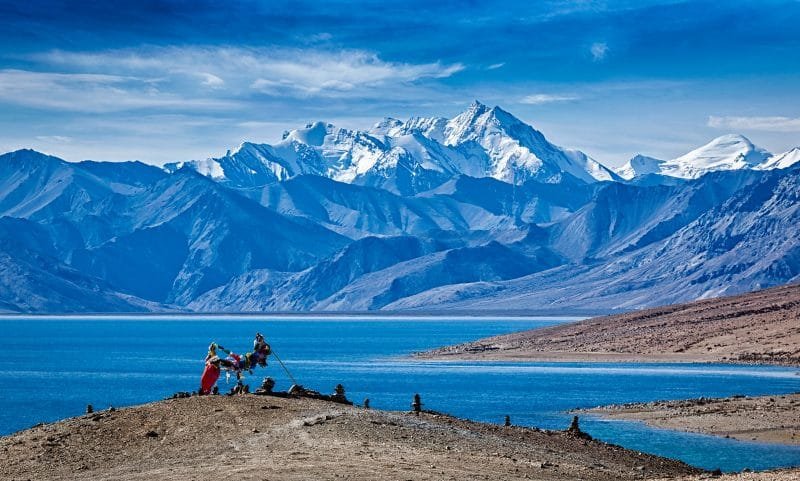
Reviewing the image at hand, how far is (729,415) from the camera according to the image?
85.3 metres

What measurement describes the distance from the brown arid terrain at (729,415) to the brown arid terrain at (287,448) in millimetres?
27942

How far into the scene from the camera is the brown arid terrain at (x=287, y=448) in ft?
128

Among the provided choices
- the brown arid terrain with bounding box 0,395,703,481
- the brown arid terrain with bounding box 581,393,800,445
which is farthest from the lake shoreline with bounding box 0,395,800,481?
the brown arid terrain with bounding box 581,393,800,445

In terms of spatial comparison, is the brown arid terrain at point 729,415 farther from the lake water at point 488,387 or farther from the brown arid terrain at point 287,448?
the brown arid terrain at point 287,448

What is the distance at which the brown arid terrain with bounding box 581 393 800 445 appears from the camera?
7600cm

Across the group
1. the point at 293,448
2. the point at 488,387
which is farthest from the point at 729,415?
the point at 488,387

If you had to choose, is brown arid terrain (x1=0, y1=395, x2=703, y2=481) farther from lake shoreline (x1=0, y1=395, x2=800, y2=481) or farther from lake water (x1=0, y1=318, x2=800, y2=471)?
lake water (x1=0, y1=318, x2=800, y2=471)

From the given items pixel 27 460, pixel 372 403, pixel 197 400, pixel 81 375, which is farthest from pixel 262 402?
pixel 81 375

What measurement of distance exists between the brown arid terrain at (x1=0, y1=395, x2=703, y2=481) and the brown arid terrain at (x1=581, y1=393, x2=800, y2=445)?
91.7 ft

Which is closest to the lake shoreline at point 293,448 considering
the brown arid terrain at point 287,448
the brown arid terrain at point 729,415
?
the brown arid terrain at point 287,448

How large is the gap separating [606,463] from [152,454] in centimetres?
1549

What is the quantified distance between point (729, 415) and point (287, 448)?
165 ft

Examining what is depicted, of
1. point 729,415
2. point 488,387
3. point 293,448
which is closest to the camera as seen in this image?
point 293,448

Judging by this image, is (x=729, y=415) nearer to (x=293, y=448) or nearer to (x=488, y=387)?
(x=293, y=448)
